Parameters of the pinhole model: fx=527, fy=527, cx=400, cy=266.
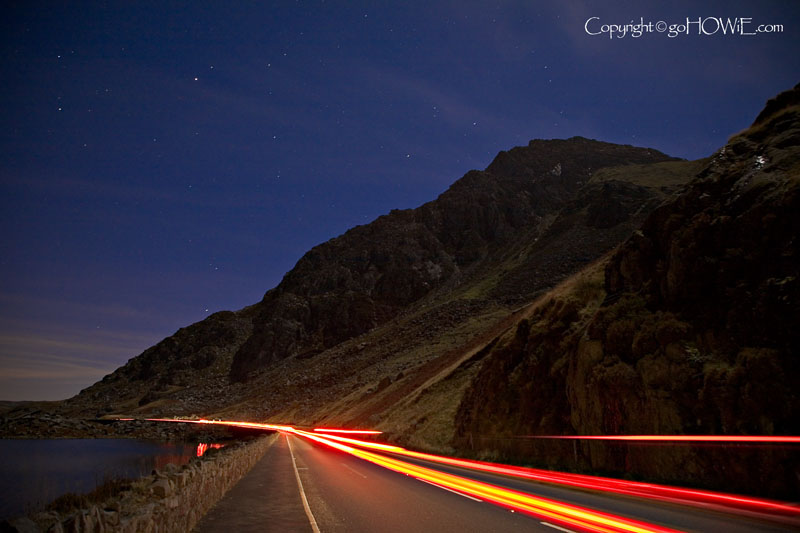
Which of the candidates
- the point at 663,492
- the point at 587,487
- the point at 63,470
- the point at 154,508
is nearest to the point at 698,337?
the point at 663,492

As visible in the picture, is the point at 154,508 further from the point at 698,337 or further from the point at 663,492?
the point at 698,337

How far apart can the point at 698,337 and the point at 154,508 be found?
17.7m

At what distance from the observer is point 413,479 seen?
56.6ft

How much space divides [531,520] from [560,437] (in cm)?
1266

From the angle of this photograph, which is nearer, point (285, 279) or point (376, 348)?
point (376, 348)

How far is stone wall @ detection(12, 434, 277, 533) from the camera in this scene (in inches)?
188

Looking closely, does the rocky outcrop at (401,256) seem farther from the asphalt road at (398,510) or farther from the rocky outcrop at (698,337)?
the asphalt road at (398,510)

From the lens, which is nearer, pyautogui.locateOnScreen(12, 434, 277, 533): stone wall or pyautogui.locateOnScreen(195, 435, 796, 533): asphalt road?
pyautogui.locateOnScreen(12, 434, 277, 533): stone wall

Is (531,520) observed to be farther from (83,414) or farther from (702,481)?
(83,414)

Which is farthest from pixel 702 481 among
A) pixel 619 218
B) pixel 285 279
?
pixel 285 279

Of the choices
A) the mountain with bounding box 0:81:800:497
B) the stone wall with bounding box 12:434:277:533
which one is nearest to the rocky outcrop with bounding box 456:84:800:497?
the mountain with bounding box 0:81:800:497

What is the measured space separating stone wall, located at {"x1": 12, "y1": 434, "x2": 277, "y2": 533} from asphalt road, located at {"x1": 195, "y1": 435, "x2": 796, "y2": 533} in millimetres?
502

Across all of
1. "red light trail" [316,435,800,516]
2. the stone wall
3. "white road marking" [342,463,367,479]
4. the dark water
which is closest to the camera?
the stone wall

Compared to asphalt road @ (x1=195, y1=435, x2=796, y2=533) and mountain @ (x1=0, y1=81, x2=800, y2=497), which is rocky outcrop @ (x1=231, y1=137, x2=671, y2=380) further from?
asphalt road @ (x1=195, y1=435, x2=796, y2=533)
